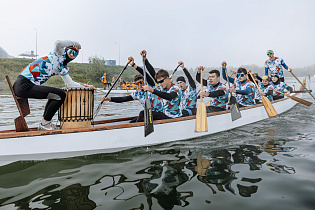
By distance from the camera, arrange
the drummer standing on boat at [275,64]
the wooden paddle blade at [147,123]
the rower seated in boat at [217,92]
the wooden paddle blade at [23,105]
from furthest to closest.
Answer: the drummer standing on boat at [275,64] < the rower seated in boat at [217,92] < the wooden paddle blade at [147,123] < the wooden paddle blade at [23,105]

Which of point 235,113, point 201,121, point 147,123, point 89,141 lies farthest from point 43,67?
point 235,113

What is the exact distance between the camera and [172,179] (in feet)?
9.46

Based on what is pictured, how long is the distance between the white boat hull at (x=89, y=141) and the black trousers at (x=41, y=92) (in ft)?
1.98

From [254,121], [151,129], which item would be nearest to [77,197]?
[151,129]

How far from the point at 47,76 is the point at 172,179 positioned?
2.65 m

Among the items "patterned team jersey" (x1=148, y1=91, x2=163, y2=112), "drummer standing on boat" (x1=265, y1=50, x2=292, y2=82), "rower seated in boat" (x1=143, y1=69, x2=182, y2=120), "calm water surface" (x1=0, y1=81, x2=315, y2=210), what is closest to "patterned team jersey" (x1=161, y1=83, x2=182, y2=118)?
"rower seated in boat" (x1=143, y1=69, x2=182, y2=120)

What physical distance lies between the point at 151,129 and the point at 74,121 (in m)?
1.40

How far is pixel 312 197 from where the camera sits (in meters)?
2.40

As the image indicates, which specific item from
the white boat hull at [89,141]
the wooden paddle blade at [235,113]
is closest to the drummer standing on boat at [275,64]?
the wooden paddle blade at [235,113]

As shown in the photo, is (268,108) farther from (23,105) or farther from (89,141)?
(23,105)

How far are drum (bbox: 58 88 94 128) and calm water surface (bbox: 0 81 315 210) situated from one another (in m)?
0.64

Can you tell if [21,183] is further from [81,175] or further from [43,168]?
[81,175]

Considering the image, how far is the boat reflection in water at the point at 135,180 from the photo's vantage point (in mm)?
2328

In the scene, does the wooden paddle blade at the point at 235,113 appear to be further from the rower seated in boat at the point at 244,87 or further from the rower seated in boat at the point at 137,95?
the rower seated in boat at the point at 137,95
